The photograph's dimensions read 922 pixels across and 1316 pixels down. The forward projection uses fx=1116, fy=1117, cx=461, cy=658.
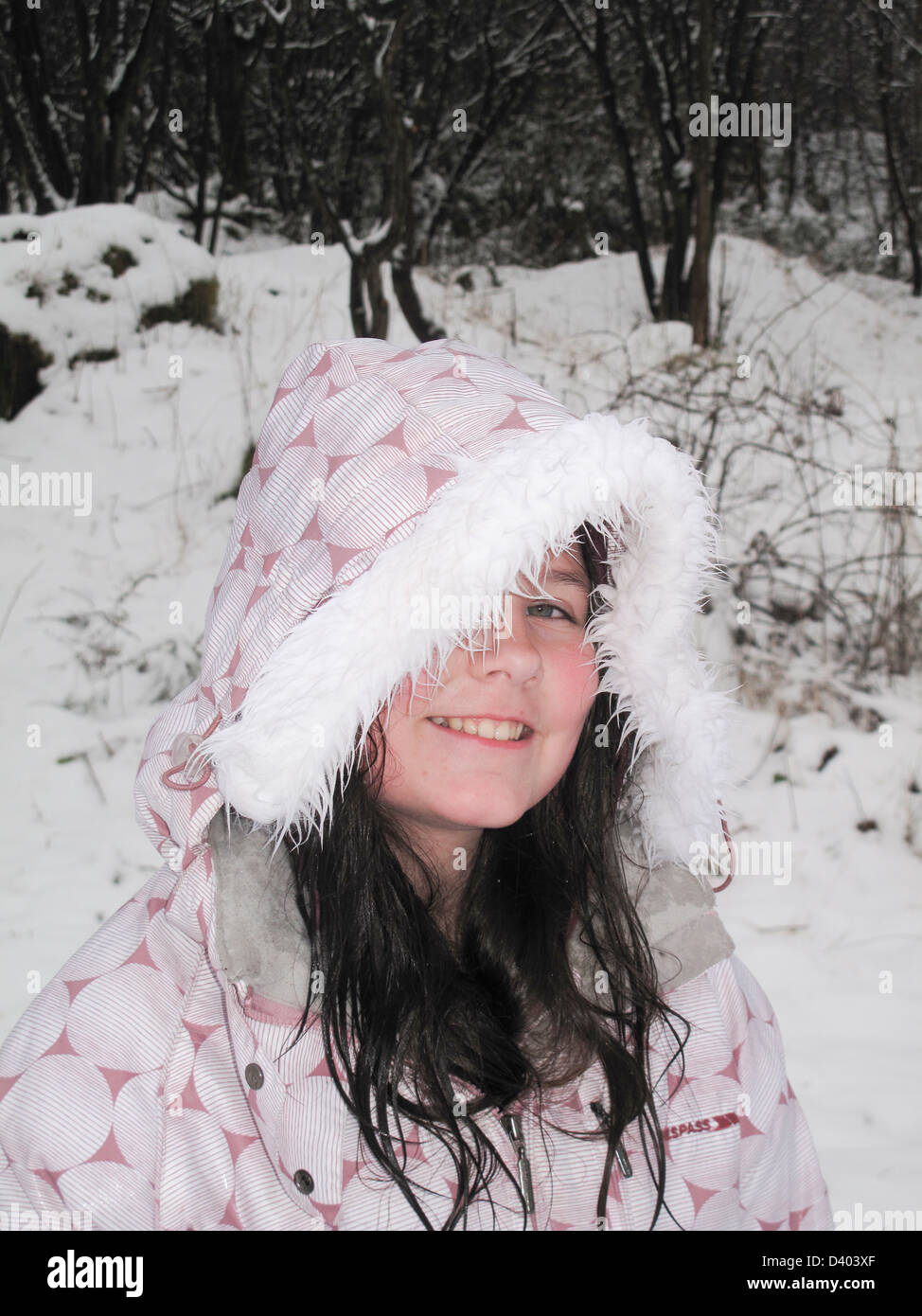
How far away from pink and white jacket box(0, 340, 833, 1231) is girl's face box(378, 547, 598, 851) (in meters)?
0.07

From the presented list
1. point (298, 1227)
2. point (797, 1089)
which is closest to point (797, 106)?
point (797, 1089)

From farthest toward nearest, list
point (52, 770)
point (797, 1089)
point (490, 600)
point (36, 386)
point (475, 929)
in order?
point (36, 386), point (52, 770), point (797, 1089), point (475, 929), point (490, 600)

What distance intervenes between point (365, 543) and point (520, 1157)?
2.26 feet

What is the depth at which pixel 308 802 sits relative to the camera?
1.18m

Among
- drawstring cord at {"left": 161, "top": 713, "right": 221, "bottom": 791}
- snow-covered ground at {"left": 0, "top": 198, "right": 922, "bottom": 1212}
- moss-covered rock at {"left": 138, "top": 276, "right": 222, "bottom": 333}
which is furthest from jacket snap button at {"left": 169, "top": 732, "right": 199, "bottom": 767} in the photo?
moss-covered rock at {"left": 138, "top": 276, "right": 222, "bottom": 333}

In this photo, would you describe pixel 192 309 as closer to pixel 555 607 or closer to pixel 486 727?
pixel 555 607

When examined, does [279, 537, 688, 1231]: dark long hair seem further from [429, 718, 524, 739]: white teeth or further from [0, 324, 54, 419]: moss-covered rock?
[0, 324, 54, 419]: moss-covered rock

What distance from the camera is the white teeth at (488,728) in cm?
120

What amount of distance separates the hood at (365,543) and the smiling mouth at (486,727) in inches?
2.5

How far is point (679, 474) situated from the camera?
1.23 metres

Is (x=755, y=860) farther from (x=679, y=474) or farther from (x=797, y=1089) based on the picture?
(x=679, y=474)

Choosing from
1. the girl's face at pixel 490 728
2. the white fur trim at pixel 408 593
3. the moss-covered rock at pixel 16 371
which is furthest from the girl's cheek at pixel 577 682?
the moss-covered rock at pixel 16 371

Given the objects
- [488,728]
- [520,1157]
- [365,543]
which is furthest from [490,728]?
[520,1157]

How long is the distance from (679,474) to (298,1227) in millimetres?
898
